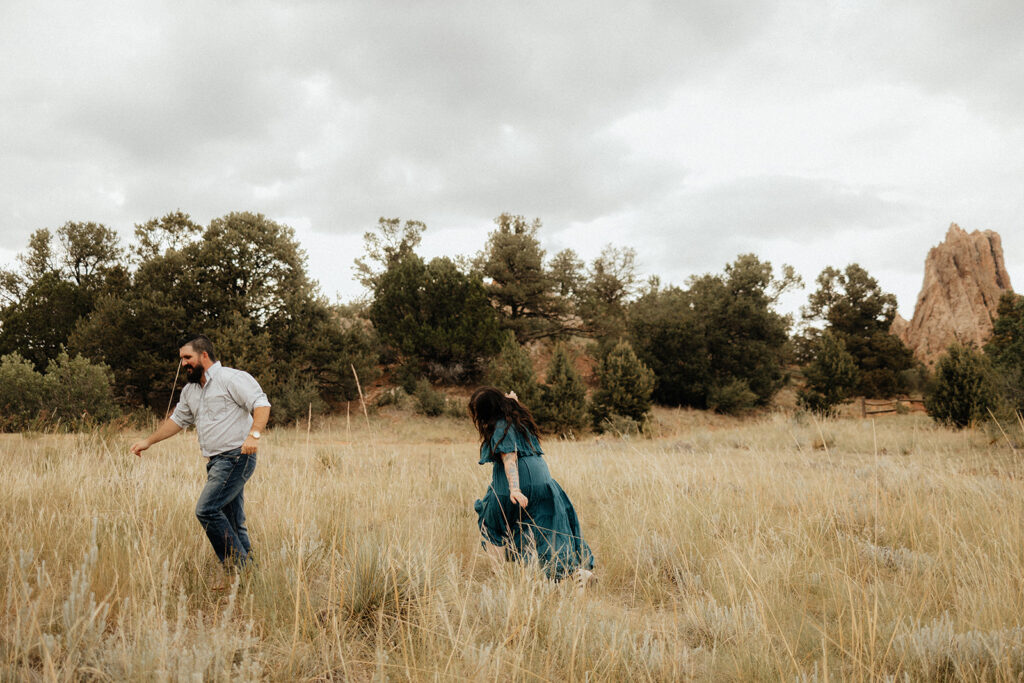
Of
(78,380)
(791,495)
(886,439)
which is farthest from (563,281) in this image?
(791,495)

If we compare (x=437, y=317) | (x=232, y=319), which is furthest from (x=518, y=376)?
(x=232, y=319)

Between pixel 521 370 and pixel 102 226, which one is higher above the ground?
pixel 102 226

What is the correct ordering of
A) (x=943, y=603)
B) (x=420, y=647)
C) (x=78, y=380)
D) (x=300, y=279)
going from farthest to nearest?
(x=300, y=279) → (x=78, y=380) → (x=943, y=603) → (x=420, y=647)

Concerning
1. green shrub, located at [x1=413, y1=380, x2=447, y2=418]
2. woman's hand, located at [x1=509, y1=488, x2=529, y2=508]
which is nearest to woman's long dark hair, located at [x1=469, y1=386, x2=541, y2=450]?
woman's hand, located at [x1=509, y1=488, x2=529, y2=508]

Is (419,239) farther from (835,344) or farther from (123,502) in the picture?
(123,502)

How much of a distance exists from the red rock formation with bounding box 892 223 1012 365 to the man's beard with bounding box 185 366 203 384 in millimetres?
52333

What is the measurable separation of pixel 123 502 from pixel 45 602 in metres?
1.76

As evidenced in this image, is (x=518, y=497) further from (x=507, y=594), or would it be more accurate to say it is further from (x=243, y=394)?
(x=243, y=394)

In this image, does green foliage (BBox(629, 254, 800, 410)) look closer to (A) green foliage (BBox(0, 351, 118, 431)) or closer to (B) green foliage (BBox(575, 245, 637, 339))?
(B) green foliage (BBox(575, 245, 637, 339))

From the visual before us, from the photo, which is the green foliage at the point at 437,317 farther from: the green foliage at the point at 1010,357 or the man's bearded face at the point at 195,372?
the man's bearded face at the point at 195,372

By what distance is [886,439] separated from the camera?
13258 mm

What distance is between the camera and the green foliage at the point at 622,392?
20.6 meters

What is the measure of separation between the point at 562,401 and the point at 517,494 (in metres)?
15.6

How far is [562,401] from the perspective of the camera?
1895 centimetres
